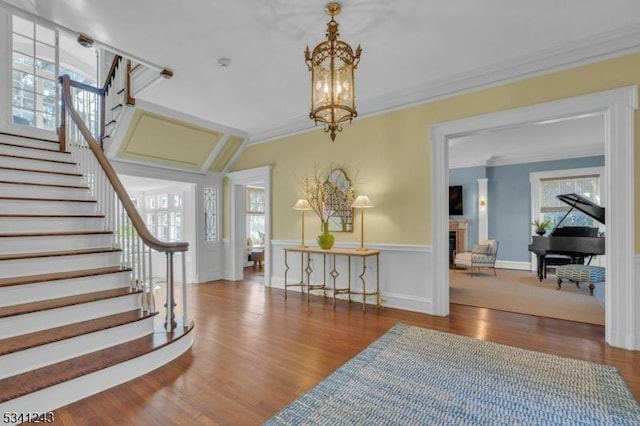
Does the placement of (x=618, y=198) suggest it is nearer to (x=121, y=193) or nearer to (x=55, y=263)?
(x=121, y=193)

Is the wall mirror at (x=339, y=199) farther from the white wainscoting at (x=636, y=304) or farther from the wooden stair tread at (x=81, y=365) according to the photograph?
the white wainscoting at (x=636, y=304)

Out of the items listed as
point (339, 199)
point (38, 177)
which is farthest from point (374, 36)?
point (38, 177)

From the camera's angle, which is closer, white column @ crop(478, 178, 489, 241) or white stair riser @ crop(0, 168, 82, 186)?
white stair riser @ crop(0, 168, 82, 186)

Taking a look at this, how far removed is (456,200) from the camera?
27.3ft

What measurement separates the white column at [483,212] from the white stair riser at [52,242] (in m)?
7.98

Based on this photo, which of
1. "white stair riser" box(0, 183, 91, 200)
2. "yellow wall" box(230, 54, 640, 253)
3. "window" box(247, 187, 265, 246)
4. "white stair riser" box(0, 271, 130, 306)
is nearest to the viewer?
"white stair riser" box(0, 271, 130, 306)

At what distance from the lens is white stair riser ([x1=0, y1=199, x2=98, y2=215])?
3240mm

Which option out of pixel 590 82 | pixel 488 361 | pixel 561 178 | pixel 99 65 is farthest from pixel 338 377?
pixel 561 178

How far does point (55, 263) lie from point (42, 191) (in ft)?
3.96

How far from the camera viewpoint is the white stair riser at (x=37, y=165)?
3.68 meters

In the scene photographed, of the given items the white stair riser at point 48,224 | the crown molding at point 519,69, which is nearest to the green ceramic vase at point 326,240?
the crown molding at point 519,69

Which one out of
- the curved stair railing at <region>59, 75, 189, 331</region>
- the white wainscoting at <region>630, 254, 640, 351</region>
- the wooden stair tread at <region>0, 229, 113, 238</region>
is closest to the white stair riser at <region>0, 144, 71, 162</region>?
the curved stair railing at <region>59, 75, 189, 331</region>

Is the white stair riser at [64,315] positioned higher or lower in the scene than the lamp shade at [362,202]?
lower

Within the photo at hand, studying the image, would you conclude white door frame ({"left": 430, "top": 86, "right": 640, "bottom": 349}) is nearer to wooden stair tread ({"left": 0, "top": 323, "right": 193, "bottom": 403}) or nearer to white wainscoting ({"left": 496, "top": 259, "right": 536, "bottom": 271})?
wooden stair tread ({"left": 0, "top": 323, "right": 193, "bottom": 403})
